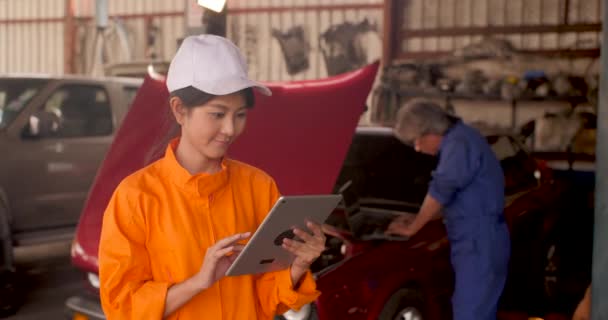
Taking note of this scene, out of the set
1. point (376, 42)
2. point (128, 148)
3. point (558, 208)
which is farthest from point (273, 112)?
point (376, 42)

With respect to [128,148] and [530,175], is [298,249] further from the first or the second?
[530,175]

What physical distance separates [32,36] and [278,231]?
687 inches

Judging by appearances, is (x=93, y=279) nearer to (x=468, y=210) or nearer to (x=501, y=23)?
(x=468, y=210)

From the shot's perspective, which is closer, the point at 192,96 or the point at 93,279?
the point at 192,96

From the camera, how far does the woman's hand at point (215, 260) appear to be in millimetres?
2291

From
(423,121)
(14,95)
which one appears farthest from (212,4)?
(14,95)

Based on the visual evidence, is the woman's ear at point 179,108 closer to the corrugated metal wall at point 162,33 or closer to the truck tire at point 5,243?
the truck tire at point 5,243

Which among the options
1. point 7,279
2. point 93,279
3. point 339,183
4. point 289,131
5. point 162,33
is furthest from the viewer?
point 162,33

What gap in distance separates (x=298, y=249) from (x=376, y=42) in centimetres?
1192

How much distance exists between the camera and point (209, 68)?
241 cm

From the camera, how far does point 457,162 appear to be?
16.2 feet

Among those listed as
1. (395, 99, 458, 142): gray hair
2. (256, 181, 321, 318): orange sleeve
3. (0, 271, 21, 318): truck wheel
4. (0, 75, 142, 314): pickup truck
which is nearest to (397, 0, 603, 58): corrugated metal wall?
(0, 75, 142, 314): pickup truck

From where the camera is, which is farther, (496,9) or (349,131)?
(496,9)

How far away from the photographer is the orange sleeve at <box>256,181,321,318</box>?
101 inches
